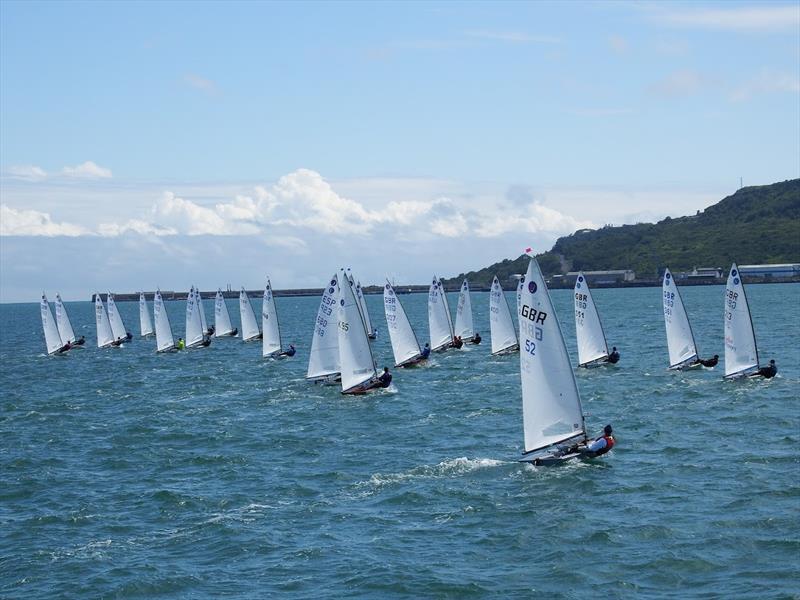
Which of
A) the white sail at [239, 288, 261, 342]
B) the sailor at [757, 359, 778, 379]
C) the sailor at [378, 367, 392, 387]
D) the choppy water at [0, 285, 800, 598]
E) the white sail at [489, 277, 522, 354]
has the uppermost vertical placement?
the white sail at [239, 288, 261, 342]

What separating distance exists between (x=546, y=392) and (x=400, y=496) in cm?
794

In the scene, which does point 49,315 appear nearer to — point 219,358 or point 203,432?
point 219,358

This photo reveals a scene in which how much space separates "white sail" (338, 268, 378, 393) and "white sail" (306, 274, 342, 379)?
7.63ft

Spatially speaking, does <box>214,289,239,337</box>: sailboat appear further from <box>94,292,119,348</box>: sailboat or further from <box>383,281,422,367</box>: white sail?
<box>383,281,422,367</box>: white sail

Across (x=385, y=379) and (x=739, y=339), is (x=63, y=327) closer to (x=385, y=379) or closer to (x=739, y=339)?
(x=385, y=379)

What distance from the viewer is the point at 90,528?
34.8 metres

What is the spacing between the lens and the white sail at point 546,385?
4059cm

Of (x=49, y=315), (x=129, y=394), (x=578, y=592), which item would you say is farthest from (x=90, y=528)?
(x=49, y=315)

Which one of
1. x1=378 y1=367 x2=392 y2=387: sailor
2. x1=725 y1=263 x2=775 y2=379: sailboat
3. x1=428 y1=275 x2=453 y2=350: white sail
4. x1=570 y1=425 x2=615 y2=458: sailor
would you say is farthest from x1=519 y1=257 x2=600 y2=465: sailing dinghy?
x1=428 y1=275 x2=453 y2=350: white sail

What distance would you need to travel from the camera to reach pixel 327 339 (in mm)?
67312

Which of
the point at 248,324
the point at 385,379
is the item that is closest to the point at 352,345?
the point at 385,379

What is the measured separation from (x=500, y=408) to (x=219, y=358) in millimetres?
46384

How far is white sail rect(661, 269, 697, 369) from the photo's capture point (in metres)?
68.6

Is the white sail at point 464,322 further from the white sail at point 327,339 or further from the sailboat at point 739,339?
the sailboat at point 739,339
